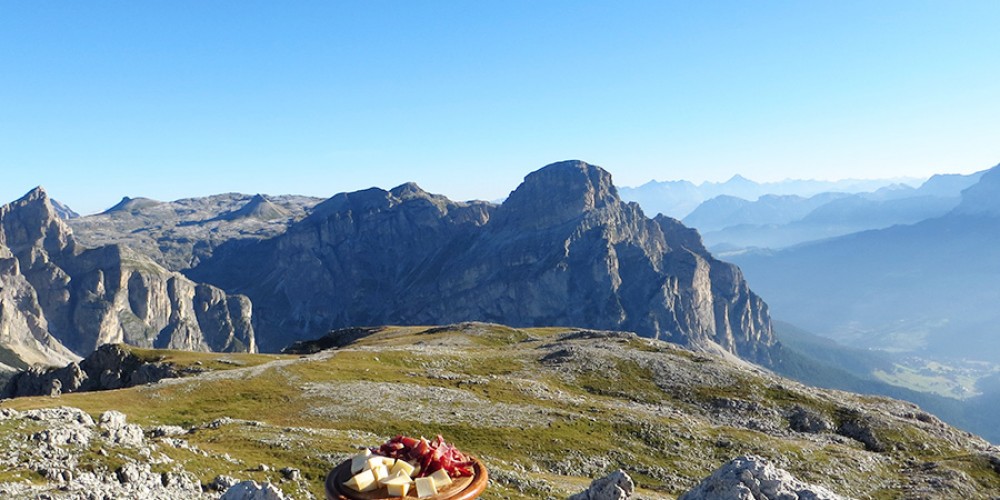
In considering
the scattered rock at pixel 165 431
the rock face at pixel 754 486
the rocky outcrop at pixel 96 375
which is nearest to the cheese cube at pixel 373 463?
the rock face at pixel 754 486

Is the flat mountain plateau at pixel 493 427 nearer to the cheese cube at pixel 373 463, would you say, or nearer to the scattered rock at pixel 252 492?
the scattered rock at pixel 252 492

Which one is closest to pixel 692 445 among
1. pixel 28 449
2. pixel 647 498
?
pixel 647 498

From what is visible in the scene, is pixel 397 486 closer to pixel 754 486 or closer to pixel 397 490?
pixel 397 490

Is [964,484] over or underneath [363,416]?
underneath

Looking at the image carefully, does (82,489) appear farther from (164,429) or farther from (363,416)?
(363,416)

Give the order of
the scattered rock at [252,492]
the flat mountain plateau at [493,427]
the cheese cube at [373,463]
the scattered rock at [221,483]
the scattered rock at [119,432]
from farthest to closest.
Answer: the scattered rock at [119,432] → the flat mountain plateau at [493,427] → the scattered rock at [221,483] → the scattered rock at [252,492] → the cheese cube at [373,463]

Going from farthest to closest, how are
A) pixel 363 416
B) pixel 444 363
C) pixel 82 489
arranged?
pixel 444 363, pixel 363 416, pixel 82 489
